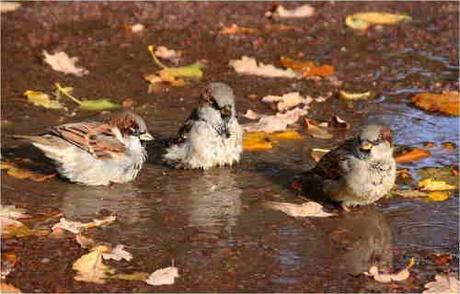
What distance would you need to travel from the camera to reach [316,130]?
347 inches

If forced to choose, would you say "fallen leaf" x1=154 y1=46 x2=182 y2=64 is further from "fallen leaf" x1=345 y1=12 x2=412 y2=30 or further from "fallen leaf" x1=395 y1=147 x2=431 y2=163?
"fallen leaf" x1=395 y1=147 x2=431 y2=163

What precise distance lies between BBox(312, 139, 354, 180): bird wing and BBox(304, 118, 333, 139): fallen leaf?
137cm

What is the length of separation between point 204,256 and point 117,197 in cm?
124

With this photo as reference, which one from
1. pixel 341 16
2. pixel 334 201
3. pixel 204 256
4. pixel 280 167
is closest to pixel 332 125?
pixel 280 167

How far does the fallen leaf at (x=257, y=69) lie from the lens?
1034cm

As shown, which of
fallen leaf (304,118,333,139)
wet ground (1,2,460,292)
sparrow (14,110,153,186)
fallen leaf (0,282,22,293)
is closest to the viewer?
fallen leaf (0,282,22,293)

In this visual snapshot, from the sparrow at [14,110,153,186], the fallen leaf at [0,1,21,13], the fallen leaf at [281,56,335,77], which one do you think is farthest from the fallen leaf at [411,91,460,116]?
the fallen leaf at [0,1,21,13]

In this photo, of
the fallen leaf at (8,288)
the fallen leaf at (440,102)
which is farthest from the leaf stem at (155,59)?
the fallen leaf at (8,288)

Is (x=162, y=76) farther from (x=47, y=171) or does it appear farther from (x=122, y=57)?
(x=47, y=171)

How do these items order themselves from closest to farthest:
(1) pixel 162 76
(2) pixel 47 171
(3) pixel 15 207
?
(3) pixel 15 207 → (2) pixel 47 171 → (1) pixel 162 76

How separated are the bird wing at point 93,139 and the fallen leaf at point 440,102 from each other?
312 cm

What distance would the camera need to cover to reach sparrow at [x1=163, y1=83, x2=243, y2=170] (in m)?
7.88

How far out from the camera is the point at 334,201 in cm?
728

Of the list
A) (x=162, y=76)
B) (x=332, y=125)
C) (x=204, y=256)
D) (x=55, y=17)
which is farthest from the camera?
(x=55, y=17)
